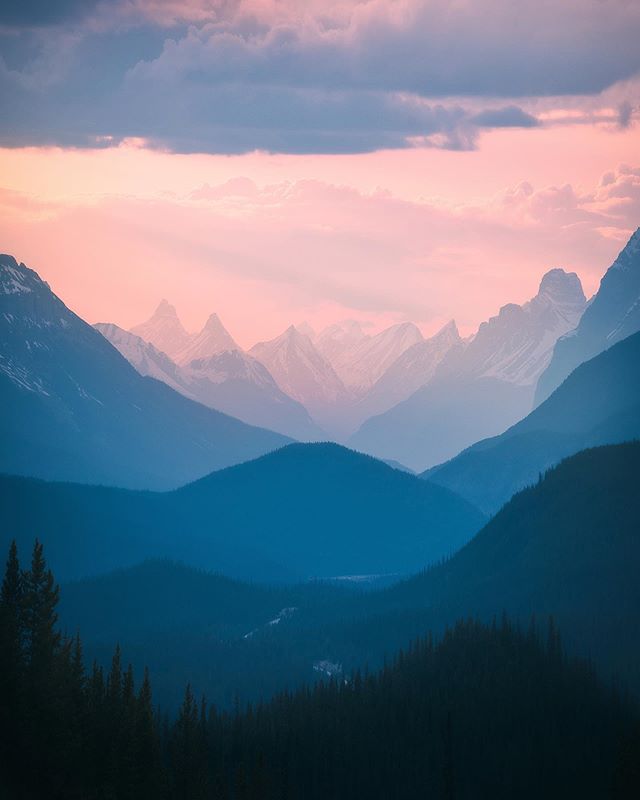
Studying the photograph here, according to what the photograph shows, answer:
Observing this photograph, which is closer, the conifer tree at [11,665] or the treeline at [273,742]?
the conifer tree at [11,665]

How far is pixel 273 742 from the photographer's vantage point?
185 meters

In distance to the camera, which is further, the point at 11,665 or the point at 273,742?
the point at 273,742

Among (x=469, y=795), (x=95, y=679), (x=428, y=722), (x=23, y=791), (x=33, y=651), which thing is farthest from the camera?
(x=428, y=722)

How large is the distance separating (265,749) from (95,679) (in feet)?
98.7

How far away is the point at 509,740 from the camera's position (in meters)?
187

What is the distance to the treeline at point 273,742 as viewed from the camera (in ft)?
468

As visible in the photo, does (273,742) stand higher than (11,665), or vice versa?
(11,665)

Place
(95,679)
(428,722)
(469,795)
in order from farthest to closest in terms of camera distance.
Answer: (428,722)
(469,795)
(95,679)

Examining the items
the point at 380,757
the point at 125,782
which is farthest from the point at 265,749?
the point at 125,782

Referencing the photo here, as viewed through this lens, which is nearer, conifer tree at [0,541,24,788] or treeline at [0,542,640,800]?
conifer tree at [0,541,24,788]

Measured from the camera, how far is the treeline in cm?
14275

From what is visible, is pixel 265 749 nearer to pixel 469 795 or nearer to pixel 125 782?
pixel 469 795

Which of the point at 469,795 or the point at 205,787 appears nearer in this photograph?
the point at 205,787

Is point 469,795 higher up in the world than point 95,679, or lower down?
lower down
